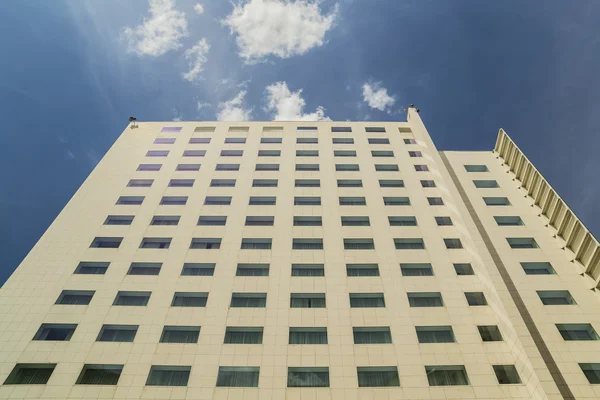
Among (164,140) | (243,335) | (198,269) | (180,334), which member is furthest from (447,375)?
(164,140)

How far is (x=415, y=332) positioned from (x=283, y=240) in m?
14.0

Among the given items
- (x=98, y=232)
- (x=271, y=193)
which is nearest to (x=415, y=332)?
(x=271, y=193)

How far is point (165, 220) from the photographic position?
118 feet

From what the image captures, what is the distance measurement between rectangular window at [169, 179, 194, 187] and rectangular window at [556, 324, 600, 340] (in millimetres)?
37086

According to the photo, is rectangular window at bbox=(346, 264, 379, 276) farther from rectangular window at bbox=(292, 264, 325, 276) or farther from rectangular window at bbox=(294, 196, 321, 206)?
rectangular window at bbox=(294, 196, 321, 206)

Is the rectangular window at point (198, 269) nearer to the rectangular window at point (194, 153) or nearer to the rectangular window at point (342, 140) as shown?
the rectangular window at point (194, 153)

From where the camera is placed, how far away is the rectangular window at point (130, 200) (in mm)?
37875

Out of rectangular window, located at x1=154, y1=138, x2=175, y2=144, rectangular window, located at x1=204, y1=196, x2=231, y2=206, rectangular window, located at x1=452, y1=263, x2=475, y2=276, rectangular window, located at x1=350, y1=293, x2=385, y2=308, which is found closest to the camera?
rectangular window, located at x1=350, y1=293, x2=385, y2=308

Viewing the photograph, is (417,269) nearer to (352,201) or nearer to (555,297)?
(352,201)

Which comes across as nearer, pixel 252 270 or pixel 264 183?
pixel 252 270

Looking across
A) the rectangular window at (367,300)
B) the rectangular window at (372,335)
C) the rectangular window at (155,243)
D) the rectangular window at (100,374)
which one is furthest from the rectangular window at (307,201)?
the rectangular window at (100,374)

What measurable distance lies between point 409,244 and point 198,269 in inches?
787

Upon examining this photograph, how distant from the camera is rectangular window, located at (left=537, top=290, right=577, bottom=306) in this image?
95.1ft

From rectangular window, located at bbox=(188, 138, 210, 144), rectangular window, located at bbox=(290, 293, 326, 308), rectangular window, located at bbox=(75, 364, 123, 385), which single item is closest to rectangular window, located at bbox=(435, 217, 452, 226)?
rectangular window, located at bbox=(290, 293, 326, 308)
